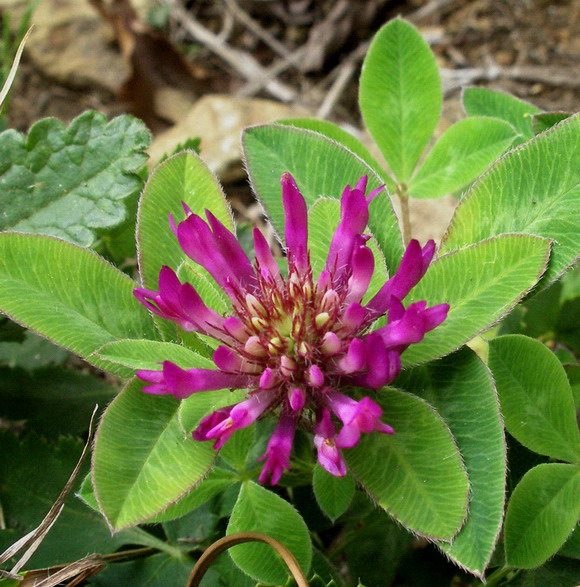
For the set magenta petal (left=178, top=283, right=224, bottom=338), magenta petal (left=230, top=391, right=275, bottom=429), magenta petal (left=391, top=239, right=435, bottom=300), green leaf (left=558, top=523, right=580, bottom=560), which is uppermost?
magenta petal (left=391, top=239, right=435, bottom=300)

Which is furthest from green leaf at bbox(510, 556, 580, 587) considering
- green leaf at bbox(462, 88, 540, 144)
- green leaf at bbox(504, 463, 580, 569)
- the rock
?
the rock

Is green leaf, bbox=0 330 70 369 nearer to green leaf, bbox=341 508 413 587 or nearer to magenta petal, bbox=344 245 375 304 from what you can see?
green leaf, bbox=341 508 413 587

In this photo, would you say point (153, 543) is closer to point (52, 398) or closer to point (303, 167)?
point (52, 398)

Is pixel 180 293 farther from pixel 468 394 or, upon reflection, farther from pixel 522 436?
pixel 522 436

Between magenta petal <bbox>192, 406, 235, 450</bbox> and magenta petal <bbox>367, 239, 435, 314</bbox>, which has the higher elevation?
magenta petal <bbox>367, 239, 435, 314</bbox>

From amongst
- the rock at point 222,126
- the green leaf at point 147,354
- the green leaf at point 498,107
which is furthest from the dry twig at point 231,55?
the green leaf at point 147,354

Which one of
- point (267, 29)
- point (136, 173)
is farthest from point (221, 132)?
point (136, 173)
